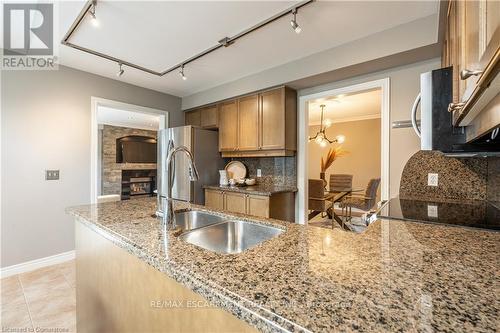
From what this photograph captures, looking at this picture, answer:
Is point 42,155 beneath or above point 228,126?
beneath

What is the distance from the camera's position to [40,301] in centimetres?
210

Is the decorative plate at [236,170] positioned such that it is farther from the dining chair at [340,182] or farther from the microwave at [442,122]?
the dining chair at [340,182]

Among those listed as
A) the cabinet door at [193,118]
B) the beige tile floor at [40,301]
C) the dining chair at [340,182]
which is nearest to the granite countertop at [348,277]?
the beige tile floor at [40,301]

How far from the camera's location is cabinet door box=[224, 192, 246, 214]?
9.73 feet

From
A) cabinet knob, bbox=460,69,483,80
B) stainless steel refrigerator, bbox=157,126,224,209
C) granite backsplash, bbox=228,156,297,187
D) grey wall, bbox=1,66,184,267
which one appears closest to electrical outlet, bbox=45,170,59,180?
grey wall, bbox=1,66,184,267

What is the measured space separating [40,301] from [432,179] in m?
3.56

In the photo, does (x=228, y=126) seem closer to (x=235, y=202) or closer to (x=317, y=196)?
(x=235, y=202)

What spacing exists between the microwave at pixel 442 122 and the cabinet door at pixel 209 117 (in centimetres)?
291

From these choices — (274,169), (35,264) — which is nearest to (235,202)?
(274,169)

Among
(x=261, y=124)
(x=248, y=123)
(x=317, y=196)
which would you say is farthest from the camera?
(x=317, y=196)

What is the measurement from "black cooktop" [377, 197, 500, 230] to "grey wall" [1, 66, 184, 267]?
3472 millimetres

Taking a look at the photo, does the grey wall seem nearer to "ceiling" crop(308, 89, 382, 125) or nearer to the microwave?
"ceiling" crop(308, 89, 382, 125)

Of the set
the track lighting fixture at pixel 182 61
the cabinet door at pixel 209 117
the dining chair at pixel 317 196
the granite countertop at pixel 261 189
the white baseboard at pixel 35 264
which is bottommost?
the white baseboard at pixel 35 264

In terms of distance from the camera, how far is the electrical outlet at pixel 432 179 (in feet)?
6.36
